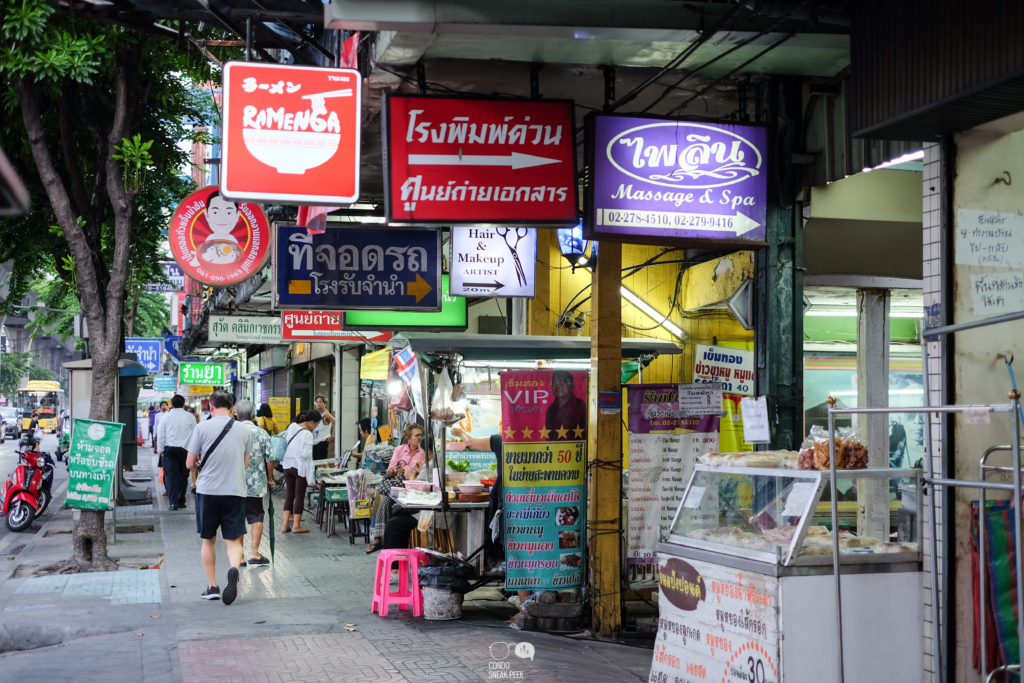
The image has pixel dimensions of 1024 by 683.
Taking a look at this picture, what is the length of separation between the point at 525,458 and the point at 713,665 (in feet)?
12.7

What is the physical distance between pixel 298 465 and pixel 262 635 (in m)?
6.66

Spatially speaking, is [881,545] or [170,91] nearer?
[881,545]

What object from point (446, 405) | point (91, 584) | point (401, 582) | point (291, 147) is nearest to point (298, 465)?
point (91, 584)

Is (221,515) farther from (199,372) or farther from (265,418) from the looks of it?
(199,372)

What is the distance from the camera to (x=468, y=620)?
29.8ft

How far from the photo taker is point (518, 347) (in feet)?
31.4

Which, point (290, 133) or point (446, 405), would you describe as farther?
point (446, 405)

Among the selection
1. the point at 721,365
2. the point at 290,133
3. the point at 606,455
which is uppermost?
the point at 290,133

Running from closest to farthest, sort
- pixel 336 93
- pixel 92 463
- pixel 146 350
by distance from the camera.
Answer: pixel 336 93, pixel 92 463, pixel 146 350

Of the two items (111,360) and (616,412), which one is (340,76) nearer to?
(616,412)

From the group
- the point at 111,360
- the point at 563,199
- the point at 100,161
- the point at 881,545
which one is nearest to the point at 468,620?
the point at 563,199

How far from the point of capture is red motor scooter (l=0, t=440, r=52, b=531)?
15.5 m

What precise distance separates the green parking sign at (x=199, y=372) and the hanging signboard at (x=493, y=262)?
26201mm

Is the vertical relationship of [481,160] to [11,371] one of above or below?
above
